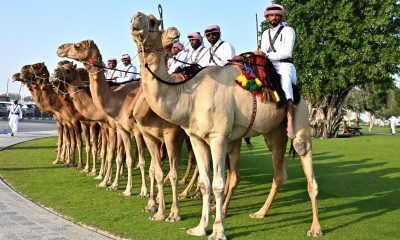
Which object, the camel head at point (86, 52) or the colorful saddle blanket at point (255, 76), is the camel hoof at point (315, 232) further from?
the camel head at point (86, 52)

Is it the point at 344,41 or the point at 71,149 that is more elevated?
the point at 344,41

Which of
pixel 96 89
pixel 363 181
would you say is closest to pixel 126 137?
pixel 96 89

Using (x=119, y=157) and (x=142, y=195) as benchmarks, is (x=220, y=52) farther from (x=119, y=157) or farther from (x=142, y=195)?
(x=119, y=157)

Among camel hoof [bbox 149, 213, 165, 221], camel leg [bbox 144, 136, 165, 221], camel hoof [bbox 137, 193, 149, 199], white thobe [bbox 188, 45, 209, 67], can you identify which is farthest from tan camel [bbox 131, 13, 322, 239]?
camel hoof [bbox 137, 193, 149, 199]

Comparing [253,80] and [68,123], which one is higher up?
[253,80]

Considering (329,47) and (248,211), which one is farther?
(329,47)

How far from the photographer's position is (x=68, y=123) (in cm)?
1403

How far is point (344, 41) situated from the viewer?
2767 cm

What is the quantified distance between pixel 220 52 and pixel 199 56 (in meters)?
0.63

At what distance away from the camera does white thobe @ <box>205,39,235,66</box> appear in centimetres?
823

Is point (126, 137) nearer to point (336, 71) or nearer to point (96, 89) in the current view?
point (96, 89)

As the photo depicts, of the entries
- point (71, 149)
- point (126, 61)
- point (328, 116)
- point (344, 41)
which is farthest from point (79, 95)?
point (328, 116)

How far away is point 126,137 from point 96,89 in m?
1.34

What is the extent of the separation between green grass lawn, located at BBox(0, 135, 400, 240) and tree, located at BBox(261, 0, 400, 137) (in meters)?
14.4
